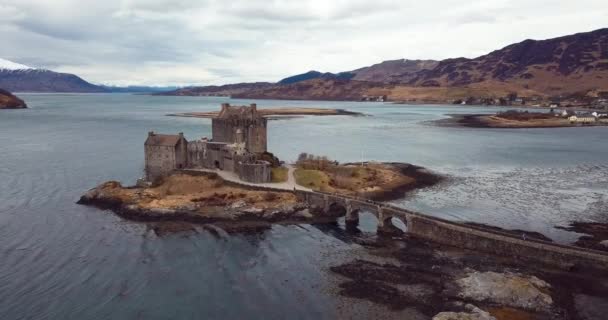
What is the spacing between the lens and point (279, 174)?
68000mm

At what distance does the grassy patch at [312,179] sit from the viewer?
6444 centimetres

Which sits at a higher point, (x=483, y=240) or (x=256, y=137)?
(x=256, y=137)

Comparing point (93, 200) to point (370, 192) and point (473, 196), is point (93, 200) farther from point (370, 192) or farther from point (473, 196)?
point (473, 196)

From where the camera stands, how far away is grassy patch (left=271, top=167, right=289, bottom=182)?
65.9 metres

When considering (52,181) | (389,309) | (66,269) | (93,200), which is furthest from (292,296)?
(52,181)

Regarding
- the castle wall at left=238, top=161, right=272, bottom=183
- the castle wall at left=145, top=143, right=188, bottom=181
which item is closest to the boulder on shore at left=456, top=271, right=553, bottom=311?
the castle wall at left=238, top=161, right=272, bottom=183

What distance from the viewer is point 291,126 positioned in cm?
17075

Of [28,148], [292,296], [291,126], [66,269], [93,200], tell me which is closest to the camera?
[292,296]

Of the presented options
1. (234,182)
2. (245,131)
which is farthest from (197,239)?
(245,131)

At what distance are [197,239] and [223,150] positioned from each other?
22.2 meters

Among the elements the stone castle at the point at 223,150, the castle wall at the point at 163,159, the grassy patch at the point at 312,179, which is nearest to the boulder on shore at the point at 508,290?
the grassy patch at the point at 312,179

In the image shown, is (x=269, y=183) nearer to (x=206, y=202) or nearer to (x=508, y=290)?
(x=206, y=202)

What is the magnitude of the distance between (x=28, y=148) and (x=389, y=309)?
102 meters

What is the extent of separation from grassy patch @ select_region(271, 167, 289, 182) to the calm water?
537 inches
